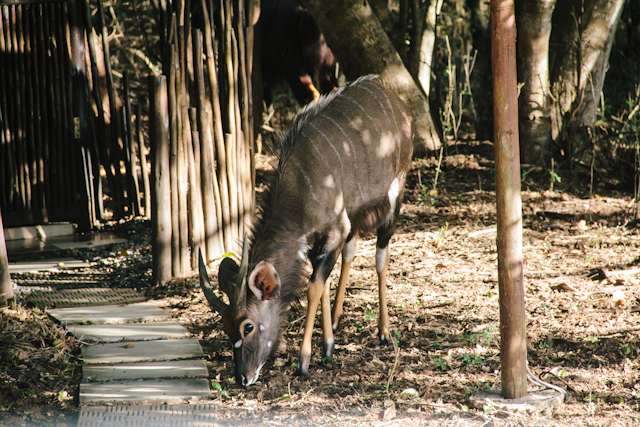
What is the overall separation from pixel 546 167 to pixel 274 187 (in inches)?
195

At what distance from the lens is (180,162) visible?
18.7ft

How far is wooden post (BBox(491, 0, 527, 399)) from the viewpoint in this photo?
326cm

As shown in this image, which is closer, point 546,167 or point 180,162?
point 180,162

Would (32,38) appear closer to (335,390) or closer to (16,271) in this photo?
(16,271)

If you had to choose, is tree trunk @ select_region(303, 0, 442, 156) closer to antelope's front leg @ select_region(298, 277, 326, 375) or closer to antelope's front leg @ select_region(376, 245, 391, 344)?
antelope's front leg @ select_region(376, 245, 391, 344)

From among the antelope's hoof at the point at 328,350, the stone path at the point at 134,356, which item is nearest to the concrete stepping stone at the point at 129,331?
the stone path at the point at 134,356

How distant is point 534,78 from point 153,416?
6.21 meters

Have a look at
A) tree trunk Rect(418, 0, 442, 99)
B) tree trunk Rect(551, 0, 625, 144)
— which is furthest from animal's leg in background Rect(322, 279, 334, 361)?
tree trunk Rect(418, 0, 442, 99)

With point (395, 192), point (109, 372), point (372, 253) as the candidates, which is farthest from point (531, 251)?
point (109, 372)

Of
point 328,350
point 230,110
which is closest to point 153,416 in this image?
point 328,350

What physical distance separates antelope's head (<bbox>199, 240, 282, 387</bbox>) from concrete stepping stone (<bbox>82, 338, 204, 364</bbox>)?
62 centimetres

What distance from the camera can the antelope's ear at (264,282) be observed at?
150 inches

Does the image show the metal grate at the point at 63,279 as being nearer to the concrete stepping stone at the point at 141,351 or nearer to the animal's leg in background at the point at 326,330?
the concrete stepping stone at the point at 141,351

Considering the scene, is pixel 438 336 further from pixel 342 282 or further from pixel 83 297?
pixel 83 297
